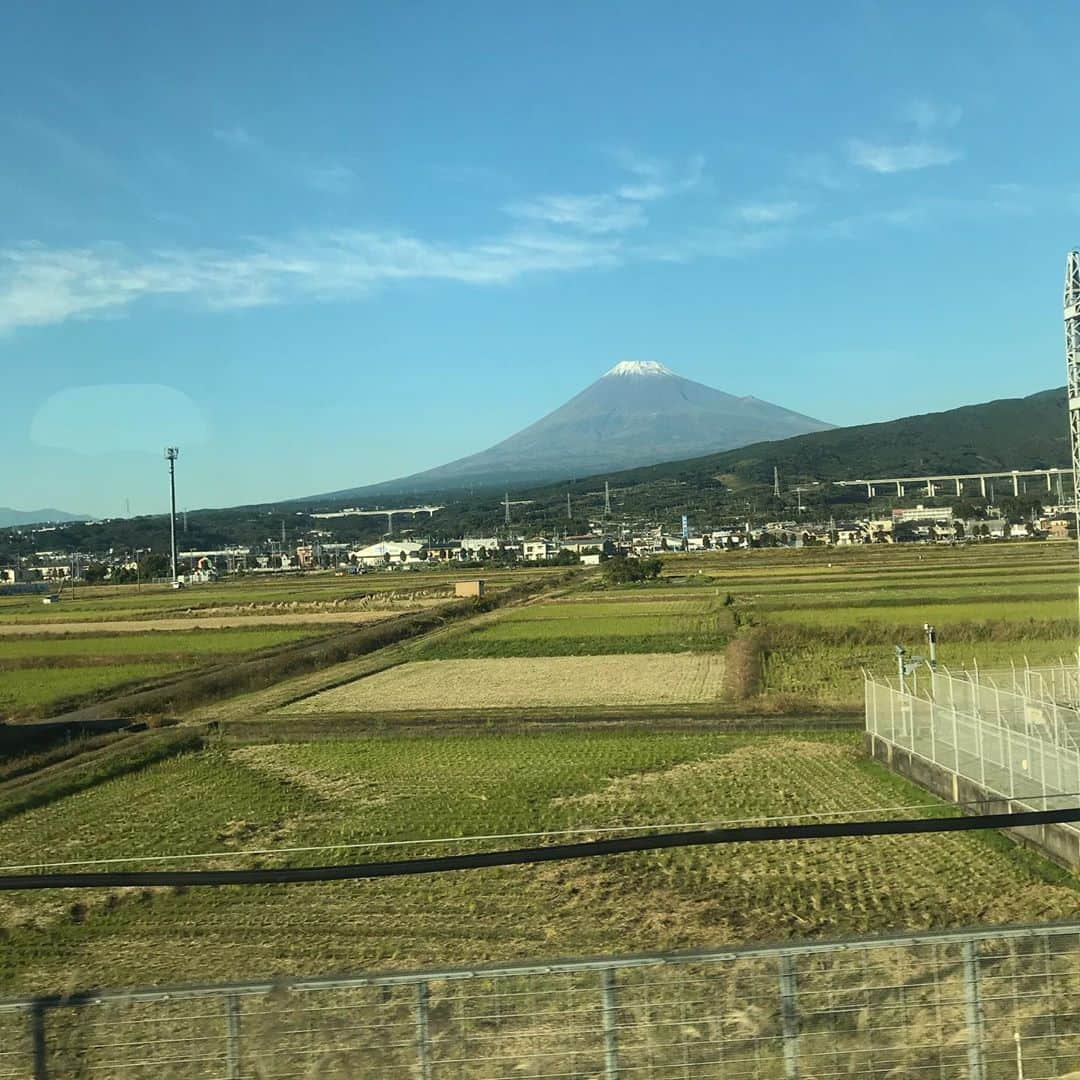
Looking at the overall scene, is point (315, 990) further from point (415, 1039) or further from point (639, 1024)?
point (639, 1024)

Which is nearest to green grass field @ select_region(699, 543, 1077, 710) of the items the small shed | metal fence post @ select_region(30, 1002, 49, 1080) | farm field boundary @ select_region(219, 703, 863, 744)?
farm field boundary @ select_region(219, 703, 863, 744)

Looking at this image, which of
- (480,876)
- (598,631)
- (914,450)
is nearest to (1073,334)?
(480,876)

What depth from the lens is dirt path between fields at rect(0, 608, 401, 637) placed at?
107ft

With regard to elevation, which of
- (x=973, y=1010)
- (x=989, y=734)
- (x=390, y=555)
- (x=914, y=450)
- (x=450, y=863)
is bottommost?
(x=989, y=734)

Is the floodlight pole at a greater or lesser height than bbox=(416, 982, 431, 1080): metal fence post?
greater

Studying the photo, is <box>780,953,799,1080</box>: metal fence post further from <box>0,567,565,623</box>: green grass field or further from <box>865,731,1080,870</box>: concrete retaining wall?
<box>0,567,565,623</box>: green grass field

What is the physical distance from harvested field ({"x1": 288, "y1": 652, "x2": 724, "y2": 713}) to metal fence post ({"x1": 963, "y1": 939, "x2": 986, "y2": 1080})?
13.5 metres

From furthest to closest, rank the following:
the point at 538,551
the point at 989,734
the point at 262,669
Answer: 1. the point at 538,551
2. the point at 262,669
3. the point at 989,734

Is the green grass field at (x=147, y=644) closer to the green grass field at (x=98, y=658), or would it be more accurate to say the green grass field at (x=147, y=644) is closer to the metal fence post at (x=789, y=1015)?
the green grass field at (x=98, y=658)

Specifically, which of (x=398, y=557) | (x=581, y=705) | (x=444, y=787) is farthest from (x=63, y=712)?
(x=398, y=557)

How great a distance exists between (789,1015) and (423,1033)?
73cm

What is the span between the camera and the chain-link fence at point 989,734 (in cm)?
771

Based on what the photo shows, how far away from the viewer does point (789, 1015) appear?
2307mm

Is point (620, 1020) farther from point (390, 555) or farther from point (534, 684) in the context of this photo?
point (390, 555)
